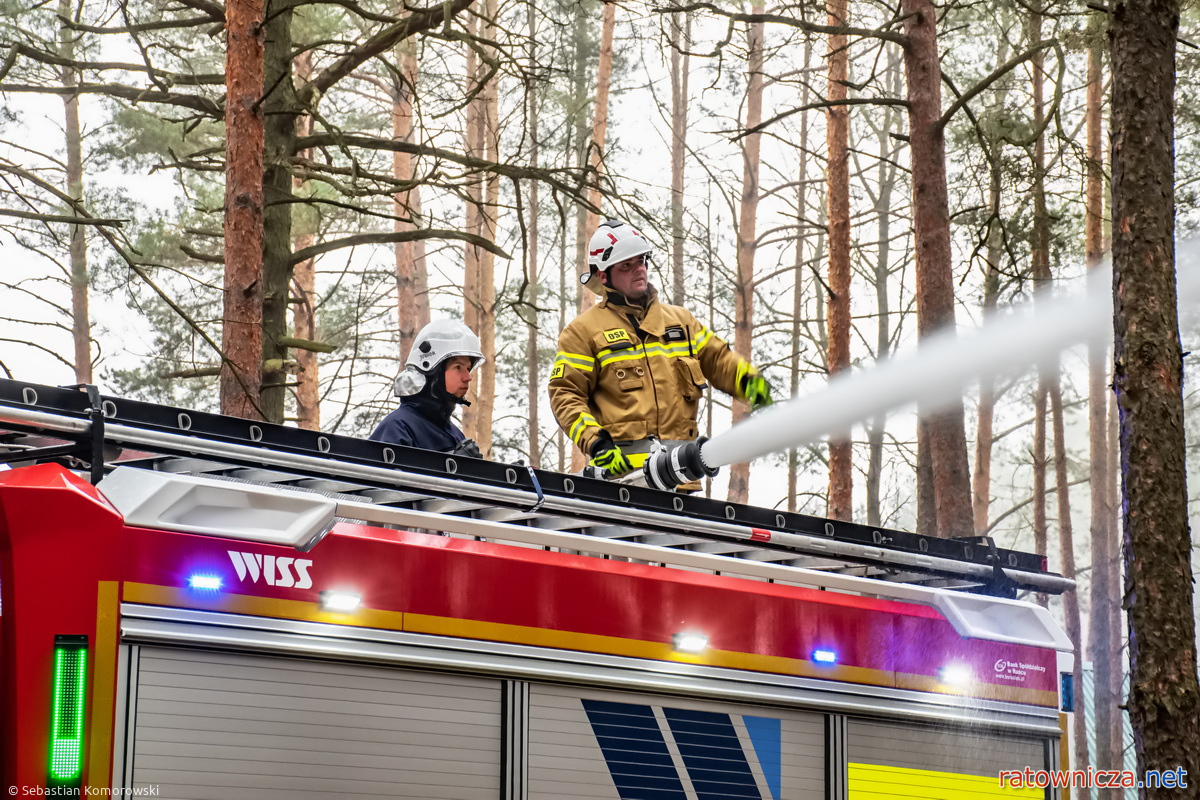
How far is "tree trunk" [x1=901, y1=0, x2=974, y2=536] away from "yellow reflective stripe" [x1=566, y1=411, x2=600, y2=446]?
505 cm

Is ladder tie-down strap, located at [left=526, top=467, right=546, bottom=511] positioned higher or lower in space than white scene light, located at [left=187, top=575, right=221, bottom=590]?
higher

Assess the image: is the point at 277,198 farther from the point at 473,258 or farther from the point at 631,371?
the point at 473,258

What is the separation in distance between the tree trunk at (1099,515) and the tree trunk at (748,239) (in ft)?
18.2

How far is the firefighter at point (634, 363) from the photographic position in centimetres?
625

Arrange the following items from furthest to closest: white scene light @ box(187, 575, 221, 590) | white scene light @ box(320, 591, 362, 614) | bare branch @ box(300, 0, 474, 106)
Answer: bare branch @ box(300, 0, 474, 106)
white scene light @ box(320, 591, 362, 614)
white scene light @ box(187, 575, 221, 590)

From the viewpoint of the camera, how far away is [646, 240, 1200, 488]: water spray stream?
17.7 feet

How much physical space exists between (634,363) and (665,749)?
230 centimetres

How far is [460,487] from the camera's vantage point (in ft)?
14.1

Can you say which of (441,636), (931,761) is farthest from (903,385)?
(441,636)

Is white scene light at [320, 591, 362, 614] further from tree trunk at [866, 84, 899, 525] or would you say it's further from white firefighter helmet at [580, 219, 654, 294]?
tree trunk at [866, 84, 899, 525]

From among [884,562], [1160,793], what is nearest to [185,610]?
[884,562]

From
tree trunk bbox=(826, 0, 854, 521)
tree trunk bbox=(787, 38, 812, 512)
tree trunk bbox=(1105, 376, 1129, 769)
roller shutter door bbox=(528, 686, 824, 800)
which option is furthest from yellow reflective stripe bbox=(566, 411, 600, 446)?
tree trunk bbox=(787, 38, 812, 512)

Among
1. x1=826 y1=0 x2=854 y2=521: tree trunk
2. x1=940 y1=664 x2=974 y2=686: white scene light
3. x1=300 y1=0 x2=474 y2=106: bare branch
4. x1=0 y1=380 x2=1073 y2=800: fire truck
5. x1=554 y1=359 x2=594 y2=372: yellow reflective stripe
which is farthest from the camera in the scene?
x1=826 y1=0 x2=854 y2=521: tree trunk

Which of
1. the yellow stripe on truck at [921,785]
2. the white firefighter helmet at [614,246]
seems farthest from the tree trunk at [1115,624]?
the yellow stripe on truck at [921,785]
